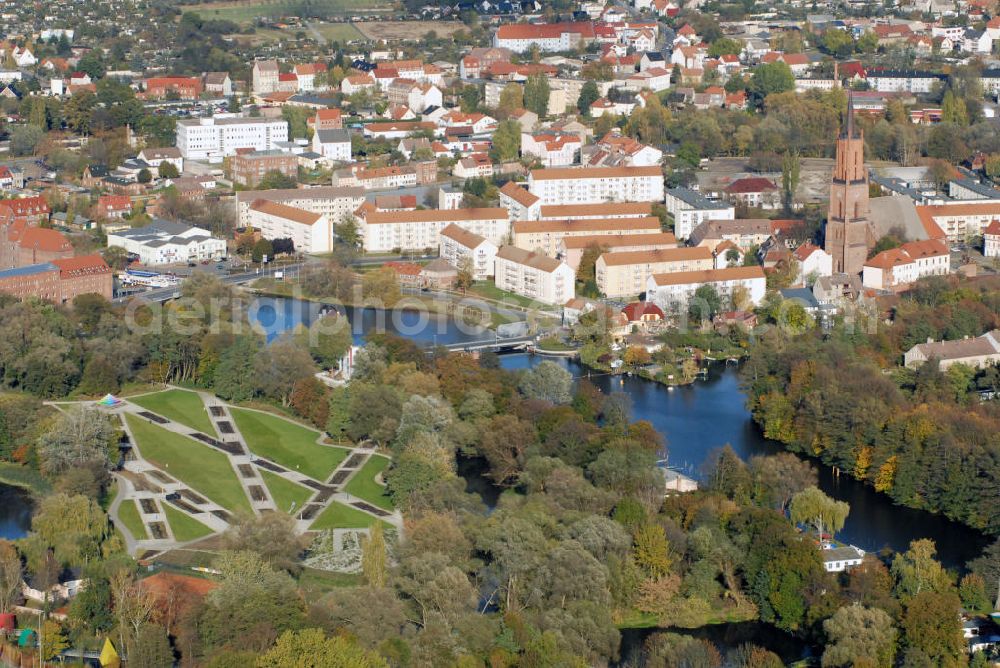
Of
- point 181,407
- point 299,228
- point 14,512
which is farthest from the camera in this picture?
point 299,228

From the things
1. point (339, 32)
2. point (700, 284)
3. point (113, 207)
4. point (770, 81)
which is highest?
point (339, 32)

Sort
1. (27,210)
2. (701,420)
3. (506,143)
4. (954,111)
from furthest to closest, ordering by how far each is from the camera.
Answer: (954,111) → (506,143) → (27,210) → (701,420)

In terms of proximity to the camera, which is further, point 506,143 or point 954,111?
point 954,111

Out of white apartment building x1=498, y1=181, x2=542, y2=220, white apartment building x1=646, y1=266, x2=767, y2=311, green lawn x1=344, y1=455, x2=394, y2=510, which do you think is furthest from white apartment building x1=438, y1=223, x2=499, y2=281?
green lawn x1=344, y1=455, x2=394, y2=510


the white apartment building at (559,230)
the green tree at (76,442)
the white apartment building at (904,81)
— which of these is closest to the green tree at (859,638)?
the green tree at (76,442)

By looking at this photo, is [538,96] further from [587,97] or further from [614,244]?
[614,244]

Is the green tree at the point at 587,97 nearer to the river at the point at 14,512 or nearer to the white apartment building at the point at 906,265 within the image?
the white apartment building at the point at 906,265

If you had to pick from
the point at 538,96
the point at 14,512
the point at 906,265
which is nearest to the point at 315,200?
the point at 538,96
